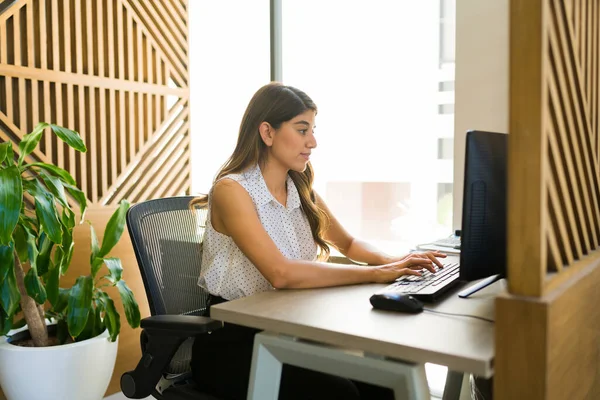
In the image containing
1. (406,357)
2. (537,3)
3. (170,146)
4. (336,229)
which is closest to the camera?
(537,3)

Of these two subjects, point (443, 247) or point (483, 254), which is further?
point (443, 247)

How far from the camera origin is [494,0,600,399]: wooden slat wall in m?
0.99

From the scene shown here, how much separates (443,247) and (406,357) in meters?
1.30

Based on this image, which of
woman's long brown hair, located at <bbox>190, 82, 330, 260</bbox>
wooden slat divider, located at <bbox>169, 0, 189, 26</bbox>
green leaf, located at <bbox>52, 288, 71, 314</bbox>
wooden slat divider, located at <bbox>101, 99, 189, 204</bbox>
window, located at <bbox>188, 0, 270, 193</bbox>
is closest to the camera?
woman's long brown hair, located at <bbox>190, 82, 330, 260</bbox>

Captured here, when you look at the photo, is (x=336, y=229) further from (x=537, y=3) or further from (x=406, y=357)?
(x=537, y=3)

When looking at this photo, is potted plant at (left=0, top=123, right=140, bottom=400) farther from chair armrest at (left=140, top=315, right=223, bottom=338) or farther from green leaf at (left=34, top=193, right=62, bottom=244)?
chair armrest at (left=140, top=315, right=223, bottom=338)

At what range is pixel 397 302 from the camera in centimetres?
131

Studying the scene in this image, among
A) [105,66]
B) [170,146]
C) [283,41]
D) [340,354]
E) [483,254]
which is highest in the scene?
[283,41]

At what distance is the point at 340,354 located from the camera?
3.92 ft

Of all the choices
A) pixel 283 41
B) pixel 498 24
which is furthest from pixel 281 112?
pixel 283 41

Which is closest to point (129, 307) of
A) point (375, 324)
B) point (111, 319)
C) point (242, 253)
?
point (111, 319)

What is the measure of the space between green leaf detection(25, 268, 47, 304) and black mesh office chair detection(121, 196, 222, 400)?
2.56ft

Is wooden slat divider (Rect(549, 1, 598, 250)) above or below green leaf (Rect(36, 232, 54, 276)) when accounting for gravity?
above

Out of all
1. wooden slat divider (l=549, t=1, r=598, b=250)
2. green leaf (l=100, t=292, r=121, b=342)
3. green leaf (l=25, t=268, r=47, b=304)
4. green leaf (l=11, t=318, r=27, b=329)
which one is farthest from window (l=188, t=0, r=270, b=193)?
wooden slat divider (l=549, t=1, r=598, b=250)
